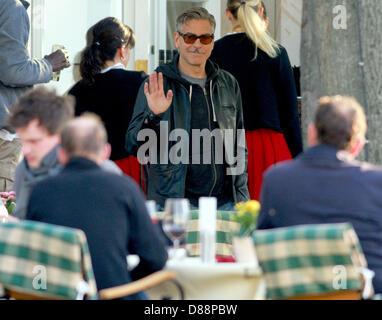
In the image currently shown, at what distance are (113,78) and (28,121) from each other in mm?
2088

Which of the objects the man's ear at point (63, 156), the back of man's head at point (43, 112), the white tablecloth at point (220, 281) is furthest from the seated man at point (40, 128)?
the white tablecloth at point (220, 281)

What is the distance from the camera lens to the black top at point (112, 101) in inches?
248

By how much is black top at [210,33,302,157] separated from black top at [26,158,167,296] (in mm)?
2363

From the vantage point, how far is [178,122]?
5.66 m

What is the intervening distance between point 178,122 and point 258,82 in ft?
2.69

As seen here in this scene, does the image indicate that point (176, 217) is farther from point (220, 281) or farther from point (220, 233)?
point (220, 233)

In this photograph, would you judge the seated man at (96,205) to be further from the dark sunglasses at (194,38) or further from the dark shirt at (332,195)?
the dark sunglasses at (194,38)

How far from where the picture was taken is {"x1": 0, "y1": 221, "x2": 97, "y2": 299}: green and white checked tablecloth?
12.3ft

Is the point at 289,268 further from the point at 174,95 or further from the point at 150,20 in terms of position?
the point at 150,20

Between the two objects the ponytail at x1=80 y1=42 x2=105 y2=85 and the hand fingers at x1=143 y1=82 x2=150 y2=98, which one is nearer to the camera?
the hand fingers at x1=143 y1=82 x2=150 y2=98

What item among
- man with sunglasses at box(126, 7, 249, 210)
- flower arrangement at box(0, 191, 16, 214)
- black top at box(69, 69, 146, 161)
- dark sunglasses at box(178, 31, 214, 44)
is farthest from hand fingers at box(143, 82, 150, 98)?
flower arrangement at box(0, 191, 16, 214)

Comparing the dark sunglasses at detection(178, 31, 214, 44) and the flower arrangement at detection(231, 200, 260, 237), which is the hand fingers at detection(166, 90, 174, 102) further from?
the flower arrangement at detection(231, 200, 260, 237)

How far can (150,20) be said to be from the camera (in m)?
8.70

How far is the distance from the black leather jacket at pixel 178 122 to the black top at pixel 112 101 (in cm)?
57
